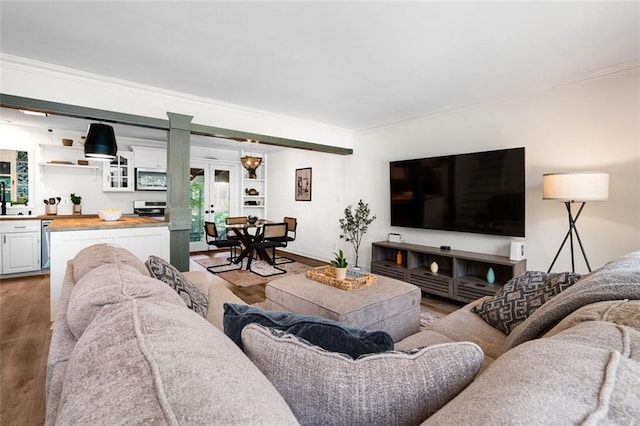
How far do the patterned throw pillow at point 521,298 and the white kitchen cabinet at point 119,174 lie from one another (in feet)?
20.3

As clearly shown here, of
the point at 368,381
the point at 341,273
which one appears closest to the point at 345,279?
the point at 341,273

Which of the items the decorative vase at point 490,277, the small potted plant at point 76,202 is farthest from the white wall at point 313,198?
the small potted plant at point 76,202

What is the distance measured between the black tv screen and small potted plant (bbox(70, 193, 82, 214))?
5.30 meters

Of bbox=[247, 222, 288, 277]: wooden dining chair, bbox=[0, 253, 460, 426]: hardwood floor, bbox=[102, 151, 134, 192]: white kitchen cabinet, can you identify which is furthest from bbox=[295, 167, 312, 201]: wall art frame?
bbox=[0, 253, 460, 426]: hardwood floor

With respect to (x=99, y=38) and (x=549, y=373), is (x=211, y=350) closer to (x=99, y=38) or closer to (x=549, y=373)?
(x=549, y=373)

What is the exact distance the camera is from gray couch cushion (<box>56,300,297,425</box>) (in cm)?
42

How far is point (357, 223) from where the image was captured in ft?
17.0

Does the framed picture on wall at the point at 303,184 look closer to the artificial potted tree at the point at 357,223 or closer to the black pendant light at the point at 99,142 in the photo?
the artificial potted tree at the point at 357,223

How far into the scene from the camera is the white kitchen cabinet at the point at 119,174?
5633mm

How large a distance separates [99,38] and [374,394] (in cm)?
315

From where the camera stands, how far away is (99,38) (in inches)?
96.3

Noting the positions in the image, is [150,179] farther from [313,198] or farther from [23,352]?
[23,352]

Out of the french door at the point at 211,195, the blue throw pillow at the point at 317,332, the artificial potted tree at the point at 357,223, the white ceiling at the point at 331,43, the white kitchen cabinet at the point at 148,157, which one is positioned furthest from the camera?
the french door at the point at 211,195

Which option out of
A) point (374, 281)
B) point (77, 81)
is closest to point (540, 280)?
point (374, 281)
